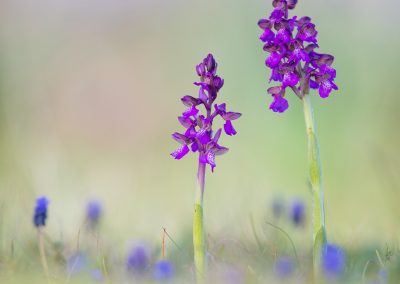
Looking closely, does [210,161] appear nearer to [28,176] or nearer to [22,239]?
[22,239]

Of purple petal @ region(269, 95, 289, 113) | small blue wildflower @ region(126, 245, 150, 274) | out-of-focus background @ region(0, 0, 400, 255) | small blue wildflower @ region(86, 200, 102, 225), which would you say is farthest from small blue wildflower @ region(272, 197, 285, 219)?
purple petal @ region(269, 95, 289, 113)

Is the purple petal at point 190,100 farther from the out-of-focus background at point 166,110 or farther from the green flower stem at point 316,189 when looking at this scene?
the out-of-focus background at point 166,110

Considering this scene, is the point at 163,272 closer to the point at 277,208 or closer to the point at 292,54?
the point at 292,54

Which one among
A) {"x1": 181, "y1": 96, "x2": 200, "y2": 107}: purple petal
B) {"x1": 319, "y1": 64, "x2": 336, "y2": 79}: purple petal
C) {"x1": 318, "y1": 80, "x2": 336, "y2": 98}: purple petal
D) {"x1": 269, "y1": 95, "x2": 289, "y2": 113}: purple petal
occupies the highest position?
{"x1": 319, "y1": 64, "x2": 336, "y2": 79}: purple petal

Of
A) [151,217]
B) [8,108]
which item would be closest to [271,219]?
[151,217]

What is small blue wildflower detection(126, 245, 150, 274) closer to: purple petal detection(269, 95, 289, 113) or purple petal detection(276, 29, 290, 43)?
purple petal detection(269, 95, 289, 113)

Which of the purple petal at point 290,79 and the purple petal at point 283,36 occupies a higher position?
the purple petal at point 283,36

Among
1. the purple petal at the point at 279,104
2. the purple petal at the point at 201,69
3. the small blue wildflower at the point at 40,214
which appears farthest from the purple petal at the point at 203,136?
the small blue wildflower at the point at 40,214
